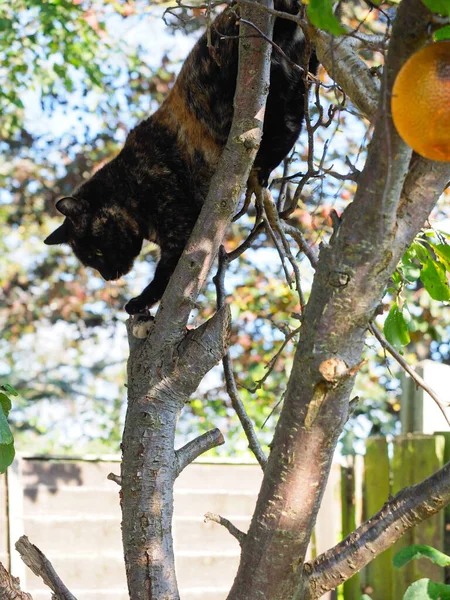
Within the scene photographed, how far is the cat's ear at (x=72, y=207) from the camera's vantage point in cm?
284

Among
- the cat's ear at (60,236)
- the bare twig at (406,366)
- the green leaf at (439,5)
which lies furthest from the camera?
the cat's ear at (60,236)

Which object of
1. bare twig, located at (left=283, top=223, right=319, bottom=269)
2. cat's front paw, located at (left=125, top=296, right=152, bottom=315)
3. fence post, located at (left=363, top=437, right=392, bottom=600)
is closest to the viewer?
bare twig, located at (left=283, top=223, right=319, bottom=269)

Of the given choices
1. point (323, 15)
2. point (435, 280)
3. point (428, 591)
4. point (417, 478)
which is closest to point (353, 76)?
point (323, 15)

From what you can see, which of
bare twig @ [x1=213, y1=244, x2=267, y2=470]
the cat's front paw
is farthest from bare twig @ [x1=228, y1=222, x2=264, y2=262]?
the cat's front paw

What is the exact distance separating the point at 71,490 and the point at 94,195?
1.56 m

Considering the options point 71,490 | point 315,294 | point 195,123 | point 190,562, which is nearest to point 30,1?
point 195,123

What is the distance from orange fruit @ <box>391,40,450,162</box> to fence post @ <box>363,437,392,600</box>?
313cm

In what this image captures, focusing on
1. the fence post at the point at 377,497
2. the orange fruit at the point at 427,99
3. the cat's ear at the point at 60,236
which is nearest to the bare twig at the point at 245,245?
the orange fruit at the point at 427,99

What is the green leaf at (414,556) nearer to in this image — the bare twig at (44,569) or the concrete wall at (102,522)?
the bare twig at (44,569)

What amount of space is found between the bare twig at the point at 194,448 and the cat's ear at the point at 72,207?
4.80 ft

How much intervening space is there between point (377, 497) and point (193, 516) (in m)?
0.98

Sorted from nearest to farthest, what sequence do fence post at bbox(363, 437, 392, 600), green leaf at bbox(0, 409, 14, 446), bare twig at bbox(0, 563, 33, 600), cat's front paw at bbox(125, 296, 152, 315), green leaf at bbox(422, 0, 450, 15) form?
green leaf at bbox(422, 0, 450, 15), green leaf at bbox(0, 409, 14, 446), bare twig at bbox(0, 563, 33, 600), cat's front paw at bbox(125, 296, 152, 315), fence post at bbox(363, 437, 392, 600)

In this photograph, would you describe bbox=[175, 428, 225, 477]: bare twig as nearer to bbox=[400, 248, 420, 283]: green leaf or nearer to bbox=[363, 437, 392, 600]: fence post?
bbox=[400, 248, 420, 283]: green leaf

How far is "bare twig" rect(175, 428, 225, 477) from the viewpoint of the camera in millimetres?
1564
